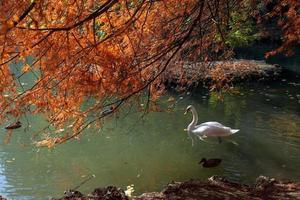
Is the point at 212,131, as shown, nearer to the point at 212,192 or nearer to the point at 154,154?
the point at 154,154

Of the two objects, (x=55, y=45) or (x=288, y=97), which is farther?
(x=288, y=97)

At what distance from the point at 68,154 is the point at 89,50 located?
644 centimetres

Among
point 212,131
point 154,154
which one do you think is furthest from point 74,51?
point 212,131

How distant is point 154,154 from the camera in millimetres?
10234

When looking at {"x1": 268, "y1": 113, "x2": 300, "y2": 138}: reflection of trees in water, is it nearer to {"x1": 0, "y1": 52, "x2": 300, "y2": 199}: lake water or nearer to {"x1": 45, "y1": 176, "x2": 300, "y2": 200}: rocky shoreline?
{"x1": 0, "y1": 52, "x2": 300, "y2": 199}: lake water

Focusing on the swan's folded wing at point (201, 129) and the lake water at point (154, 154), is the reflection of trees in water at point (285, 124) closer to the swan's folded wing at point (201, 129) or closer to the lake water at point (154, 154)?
the lake water at point (154, 154)

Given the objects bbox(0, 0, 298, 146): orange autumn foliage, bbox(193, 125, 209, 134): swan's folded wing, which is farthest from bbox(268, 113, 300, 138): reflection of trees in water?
bbox(0, 0, 298, 146): orange autumn foliage

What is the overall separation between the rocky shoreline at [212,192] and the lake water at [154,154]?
1.58m

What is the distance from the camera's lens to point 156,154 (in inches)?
403

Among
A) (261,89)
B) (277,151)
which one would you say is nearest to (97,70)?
(277,151)

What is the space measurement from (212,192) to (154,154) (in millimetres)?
3974

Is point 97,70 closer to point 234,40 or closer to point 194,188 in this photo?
point 194,188

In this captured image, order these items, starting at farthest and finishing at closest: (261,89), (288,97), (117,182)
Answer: (261,89) → (288,97) → (117,182)

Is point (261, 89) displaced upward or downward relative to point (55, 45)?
downward
